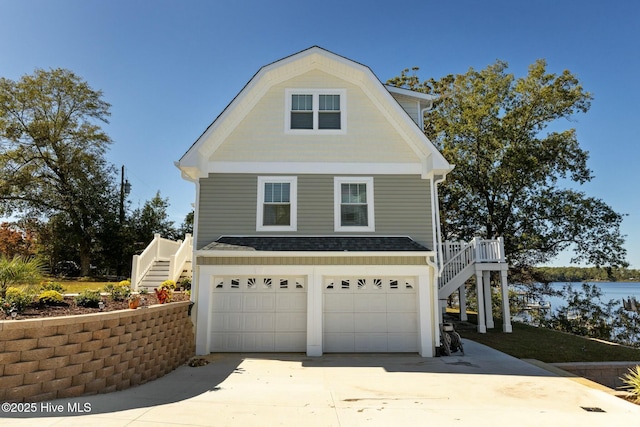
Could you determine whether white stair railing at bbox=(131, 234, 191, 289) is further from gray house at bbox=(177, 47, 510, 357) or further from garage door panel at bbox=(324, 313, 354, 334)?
garage door panel at bbox=(324, 313, 354, 334)

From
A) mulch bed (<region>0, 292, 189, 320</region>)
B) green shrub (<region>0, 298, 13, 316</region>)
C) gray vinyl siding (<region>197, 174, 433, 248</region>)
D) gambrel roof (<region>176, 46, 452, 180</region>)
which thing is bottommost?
mulch bed (<region>0, 292, 189, 320</region>)

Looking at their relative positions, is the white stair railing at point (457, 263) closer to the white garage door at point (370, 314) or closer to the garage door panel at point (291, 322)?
the white garage door at point (370, 314)

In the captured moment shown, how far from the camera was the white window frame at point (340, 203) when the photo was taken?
1041cm

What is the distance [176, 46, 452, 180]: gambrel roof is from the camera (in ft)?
33.6

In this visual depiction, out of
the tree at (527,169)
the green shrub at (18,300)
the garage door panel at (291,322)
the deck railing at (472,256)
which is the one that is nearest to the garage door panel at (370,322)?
the garage door panel at (291,322)

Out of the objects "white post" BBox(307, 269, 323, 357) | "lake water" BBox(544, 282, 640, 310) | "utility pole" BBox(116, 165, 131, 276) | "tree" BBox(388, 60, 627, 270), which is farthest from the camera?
"utility pole" BBox(116, 165, 131, 276)

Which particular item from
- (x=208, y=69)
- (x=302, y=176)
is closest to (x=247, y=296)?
(x=302, y=176)

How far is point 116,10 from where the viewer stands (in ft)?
36.5

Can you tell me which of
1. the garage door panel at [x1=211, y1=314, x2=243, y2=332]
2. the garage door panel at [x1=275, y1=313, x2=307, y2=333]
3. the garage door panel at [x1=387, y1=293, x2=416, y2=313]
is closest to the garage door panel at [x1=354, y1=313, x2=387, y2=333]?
the garage door panel at [x1=387, y1=293, x2=416, y2=313]

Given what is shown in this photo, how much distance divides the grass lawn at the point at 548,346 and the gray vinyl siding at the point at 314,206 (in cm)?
437

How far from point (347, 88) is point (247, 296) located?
6.45m

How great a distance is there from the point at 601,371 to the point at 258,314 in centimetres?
850

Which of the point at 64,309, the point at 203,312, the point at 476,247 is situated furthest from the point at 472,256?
the point at 64,309

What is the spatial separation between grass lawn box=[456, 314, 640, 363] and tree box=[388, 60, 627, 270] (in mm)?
6688
